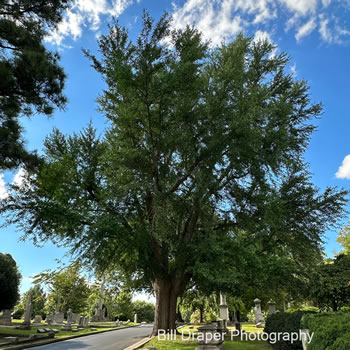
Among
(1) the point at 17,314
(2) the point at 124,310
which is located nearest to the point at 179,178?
(2) the point at 124,310

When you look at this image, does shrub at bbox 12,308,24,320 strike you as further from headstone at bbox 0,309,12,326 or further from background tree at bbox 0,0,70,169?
background tree at bbox 0,0,70,169

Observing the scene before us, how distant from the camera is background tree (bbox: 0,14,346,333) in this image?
11469mm

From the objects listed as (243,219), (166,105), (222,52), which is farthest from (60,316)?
(222,52)

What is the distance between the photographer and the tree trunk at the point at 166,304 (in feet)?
44.0

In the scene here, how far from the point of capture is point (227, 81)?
491 inches

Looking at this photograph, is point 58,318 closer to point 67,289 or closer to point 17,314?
point 67,289

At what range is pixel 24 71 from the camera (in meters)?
8.55

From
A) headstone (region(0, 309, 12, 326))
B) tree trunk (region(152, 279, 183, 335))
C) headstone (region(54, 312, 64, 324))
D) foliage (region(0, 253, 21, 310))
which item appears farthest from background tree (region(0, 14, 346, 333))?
headstone (region(54, 312, 64, 324))

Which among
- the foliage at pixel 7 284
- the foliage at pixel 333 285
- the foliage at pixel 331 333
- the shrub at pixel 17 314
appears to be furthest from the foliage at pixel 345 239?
the shrub at pixel 17 314

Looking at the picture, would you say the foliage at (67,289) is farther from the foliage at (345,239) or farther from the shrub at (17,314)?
the foliage at (345,239)

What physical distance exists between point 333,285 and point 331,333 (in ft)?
30.1

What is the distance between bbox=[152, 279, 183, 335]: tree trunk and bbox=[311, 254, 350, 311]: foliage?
6.66 metres

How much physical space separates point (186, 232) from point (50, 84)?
9.21 meters

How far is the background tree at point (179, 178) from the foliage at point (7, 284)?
14.7m
